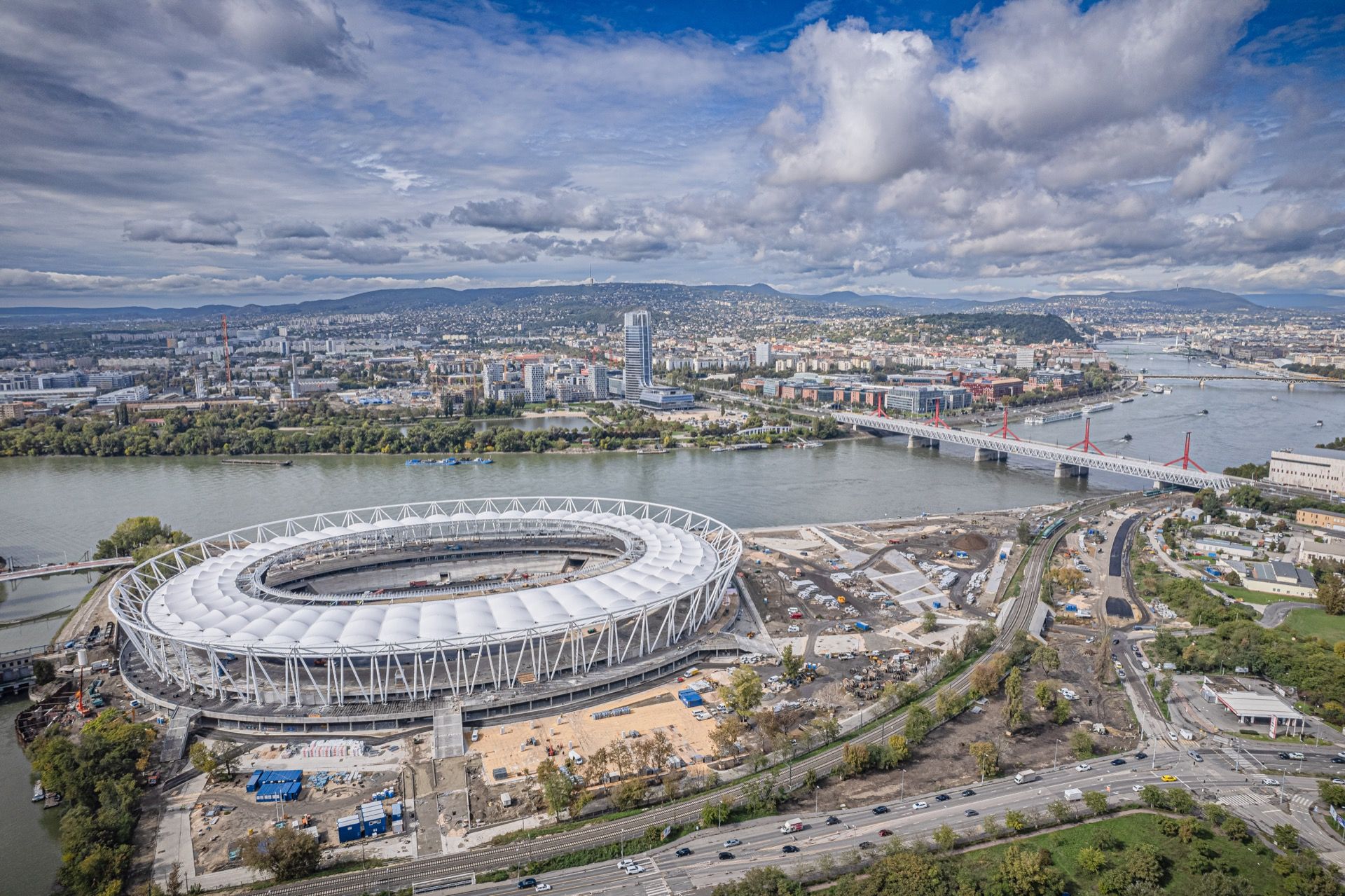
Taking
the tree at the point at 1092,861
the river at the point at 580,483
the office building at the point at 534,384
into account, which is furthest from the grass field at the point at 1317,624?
the office building at the point at 534,384

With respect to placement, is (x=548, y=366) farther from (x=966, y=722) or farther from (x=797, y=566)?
(x=966, y=722)

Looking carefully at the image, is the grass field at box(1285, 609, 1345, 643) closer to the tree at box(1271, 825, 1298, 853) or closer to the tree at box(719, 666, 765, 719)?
the tree at box(1271, 825, 1298, 853)

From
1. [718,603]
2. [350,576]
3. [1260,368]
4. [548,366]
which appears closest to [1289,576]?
[718,603]

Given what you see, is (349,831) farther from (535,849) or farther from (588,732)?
(588,732)

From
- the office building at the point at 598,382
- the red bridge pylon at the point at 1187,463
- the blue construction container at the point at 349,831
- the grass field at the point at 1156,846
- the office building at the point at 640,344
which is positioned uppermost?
the office building at the point at 640,344

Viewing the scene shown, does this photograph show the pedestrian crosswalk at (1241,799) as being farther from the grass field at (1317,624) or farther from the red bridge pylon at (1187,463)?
the red bridge pylon at (1187,463)

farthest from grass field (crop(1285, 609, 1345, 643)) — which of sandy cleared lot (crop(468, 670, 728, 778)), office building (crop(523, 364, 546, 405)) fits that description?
office building (crop(523, 364, 546, 405))
